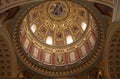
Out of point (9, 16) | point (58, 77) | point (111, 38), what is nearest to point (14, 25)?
point (9, 16)

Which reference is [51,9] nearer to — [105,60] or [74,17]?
[74,17]

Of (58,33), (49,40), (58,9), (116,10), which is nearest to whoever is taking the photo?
(116,10)

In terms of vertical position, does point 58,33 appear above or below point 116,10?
above

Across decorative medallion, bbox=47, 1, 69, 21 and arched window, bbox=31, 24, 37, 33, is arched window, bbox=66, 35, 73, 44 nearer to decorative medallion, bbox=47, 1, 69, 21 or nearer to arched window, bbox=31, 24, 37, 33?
decorative medallion, bbox=47, 1, 69, 21

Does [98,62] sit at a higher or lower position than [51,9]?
lower

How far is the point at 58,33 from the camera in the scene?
2938 centimetres

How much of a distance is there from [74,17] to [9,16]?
34.2 feet

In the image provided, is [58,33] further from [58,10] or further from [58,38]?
[58,10]

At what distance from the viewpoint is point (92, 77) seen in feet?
77.0

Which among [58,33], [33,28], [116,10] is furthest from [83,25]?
[116,10]

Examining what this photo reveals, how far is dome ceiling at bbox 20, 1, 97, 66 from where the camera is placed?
1005 inches

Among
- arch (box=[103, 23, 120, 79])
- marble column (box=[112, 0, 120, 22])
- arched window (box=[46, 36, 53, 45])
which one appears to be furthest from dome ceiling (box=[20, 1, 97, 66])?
marble column (box=[112, 0, 120, 22])

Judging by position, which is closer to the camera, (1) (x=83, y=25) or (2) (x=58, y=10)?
(1) (x=83, y=25)

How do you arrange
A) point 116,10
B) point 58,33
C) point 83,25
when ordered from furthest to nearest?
point 58,33 → point 83,25 → point 116,10
